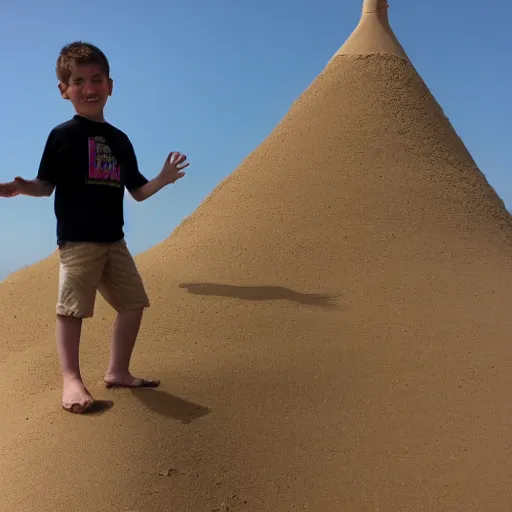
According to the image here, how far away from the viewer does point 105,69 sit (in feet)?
10.1

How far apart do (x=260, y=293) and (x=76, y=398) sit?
2.32m

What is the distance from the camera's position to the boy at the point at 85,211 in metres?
2.96

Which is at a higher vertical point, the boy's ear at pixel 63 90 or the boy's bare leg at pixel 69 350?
the boy's ear at pixel 63 90

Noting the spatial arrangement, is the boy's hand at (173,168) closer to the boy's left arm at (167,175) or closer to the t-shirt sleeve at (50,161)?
the boy's left arm at (167,175)

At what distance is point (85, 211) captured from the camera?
2.97 m

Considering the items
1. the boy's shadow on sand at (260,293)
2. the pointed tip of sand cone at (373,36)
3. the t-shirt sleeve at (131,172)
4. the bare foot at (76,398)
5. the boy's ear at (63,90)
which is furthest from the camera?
the pointed tip of sand cone at (373,36)

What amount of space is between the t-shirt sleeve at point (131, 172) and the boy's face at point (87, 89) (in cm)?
28

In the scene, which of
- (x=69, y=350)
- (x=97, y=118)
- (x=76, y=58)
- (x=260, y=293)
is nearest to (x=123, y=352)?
(x=69, y=350)

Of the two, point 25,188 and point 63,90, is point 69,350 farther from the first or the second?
point 63,90

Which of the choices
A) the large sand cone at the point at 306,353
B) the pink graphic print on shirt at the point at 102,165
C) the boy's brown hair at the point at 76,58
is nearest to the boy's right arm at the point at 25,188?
the pink graphic print on shirt at the point at 102,165

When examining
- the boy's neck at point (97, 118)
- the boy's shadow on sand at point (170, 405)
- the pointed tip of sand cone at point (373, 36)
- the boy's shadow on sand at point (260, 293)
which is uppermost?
the pointed tip of sand cone at point (373, 36)

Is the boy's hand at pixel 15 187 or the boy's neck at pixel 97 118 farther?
the boy's neck at pixel 97 118

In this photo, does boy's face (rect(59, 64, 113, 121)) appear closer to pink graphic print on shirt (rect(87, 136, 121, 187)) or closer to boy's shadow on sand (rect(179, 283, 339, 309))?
pink graphic print on shirt (rect(87, 136, 121, 187))

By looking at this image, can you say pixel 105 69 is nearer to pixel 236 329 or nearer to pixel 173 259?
pixel 236 329
